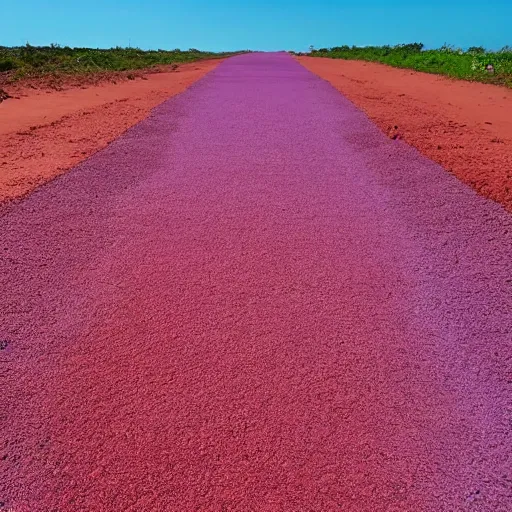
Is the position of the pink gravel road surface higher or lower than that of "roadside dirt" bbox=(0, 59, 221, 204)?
lower

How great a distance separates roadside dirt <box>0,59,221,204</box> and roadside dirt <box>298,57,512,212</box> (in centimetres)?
593

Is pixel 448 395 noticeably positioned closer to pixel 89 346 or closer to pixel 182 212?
pixel 89 346

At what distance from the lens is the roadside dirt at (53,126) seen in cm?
726

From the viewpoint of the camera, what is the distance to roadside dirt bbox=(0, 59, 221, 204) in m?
7.26

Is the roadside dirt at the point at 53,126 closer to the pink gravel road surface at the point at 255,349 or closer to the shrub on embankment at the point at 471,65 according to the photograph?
A: the pink gravel road surface at the point at 255,349

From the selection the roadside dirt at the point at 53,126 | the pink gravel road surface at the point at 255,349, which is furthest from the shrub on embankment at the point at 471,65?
the pink gravel road surface at the point at 255,349

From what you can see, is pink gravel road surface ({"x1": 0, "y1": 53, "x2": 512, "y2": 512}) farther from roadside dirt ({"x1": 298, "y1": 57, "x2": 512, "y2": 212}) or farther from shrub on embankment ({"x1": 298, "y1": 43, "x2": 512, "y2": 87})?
shrub on embankment ({"x1": 298, "y1": 43, "x2": 512, "y2": 87})

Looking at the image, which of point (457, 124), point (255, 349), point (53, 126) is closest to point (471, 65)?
point (457, 124)

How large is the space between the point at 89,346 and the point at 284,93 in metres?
15.1

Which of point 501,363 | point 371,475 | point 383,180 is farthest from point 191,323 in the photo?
point 383,180

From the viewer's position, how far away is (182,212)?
5.52 metres

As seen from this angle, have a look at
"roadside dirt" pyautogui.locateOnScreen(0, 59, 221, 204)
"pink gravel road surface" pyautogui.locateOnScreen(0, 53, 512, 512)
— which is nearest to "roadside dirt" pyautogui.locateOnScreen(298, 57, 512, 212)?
"pink gravel road surface" pyautogui.locateOnScreen(0, 53, 512, 512)

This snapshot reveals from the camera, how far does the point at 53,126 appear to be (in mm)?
11250

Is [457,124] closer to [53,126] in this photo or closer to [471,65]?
[53,126]
